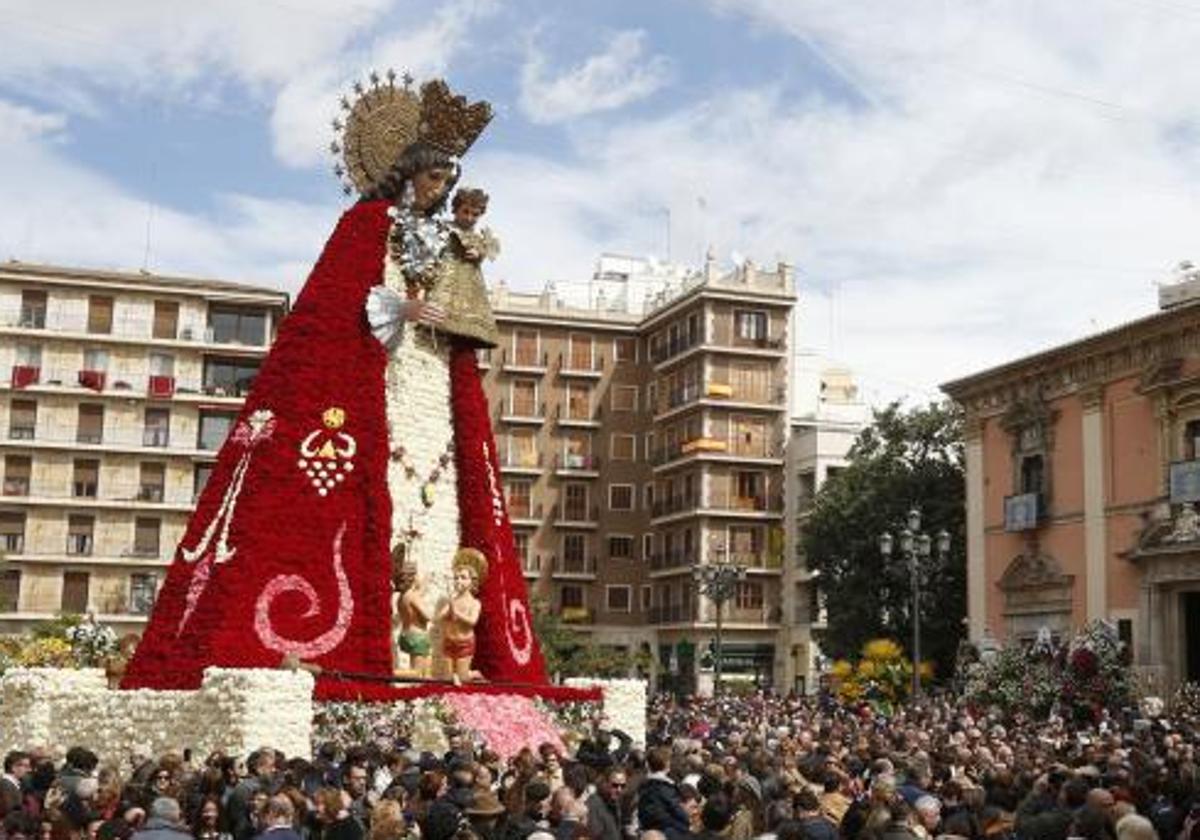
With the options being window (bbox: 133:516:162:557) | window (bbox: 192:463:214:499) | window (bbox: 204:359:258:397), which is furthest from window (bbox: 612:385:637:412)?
window (bbox: 133:516:162:557)

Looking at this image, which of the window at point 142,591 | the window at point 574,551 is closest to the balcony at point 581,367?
the window at point 574,551

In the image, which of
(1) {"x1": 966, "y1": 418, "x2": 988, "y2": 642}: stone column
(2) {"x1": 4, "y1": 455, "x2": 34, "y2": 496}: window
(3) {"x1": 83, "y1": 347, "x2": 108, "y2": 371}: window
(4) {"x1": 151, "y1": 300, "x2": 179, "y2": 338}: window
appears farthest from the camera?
(4) {"x1": 151, "y1": 300, "x2": 179, "y2": 338}: window

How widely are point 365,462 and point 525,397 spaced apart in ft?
152

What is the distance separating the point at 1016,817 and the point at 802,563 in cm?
5199

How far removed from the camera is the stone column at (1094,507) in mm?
36969

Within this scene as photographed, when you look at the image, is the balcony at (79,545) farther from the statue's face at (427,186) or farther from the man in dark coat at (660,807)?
the man in dark coat at (660,807)

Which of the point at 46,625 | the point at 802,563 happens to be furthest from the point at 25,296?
the point at 802,563

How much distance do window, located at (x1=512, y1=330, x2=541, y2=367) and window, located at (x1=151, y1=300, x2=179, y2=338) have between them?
14.5 m

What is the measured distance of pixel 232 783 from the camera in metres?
11.6

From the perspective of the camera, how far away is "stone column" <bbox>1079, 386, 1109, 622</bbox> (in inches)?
1455

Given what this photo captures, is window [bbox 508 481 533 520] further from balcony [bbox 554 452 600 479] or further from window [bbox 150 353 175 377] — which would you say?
window [bbox 150 353 175 377]

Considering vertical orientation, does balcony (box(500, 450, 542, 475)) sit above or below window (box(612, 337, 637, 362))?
below

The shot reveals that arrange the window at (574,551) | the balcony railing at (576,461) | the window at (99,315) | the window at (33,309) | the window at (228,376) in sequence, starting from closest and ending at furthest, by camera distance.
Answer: the window at (33,309) → the window at (99,315) → the window at (228,376) → the window at (574,551) → the balcony railing at (576,461)

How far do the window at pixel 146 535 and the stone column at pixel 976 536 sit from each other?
111 feet
